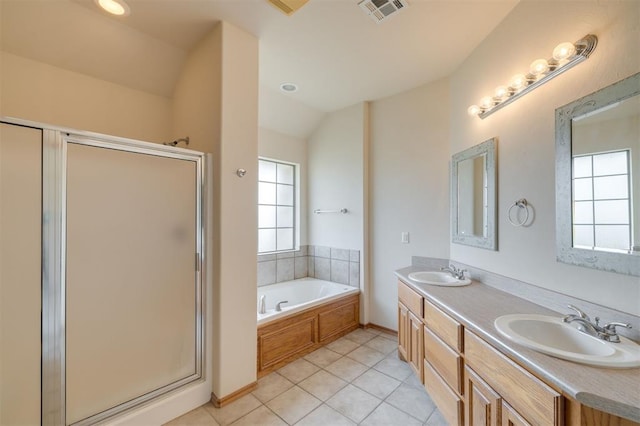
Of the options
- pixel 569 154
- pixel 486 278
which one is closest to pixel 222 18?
pixel 569 154

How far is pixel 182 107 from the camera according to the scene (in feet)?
7.93

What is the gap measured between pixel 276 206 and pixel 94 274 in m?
2.38

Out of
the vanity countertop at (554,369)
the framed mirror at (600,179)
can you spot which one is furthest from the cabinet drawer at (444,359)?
the framed mirror at (600,179)

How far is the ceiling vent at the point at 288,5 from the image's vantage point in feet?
5.54

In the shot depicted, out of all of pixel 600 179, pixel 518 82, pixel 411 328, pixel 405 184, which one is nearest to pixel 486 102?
pixel 518 82

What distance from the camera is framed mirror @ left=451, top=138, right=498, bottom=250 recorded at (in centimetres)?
201

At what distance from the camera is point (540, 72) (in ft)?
5.10

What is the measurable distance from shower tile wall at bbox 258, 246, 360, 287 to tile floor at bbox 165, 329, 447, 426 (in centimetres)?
103

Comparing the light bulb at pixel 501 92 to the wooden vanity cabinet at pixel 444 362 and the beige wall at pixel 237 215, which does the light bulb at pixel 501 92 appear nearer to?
the wooden vanity cabinet at pixel 444 362

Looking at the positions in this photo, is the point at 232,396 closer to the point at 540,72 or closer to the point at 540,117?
the point at 540,117

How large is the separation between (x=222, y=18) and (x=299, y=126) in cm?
180

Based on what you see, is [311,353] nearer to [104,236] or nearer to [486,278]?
[486,278]

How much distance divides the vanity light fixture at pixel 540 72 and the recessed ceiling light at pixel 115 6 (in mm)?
2631

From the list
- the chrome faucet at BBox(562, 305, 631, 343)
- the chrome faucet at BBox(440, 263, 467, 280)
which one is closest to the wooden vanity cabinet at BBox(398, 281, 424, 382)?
the chrome faucet at BBox(440, 263, 467, 280)
